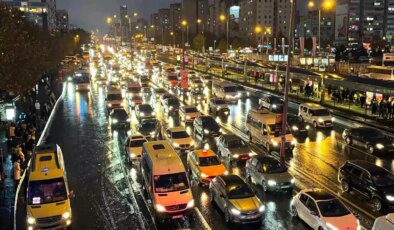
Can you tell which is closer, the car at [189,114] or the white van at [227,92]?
the car at [189,114]

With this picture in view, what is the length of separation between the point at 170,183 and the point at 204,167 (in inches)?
184

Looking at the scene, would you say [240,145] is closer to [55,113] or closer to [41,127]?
[41,127]

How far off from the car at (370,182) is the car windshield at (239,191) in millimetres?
5683

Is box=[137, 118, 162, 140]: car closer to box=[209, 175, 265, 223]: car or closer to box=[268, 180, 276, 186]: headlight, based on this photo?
box=[268, 180, 276, 186]: headlight

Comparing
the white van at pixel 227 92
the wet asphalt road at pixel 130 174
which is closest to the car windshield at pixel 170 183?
the wet asphalt road at pixel 130 174

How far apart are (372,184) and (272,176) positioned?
4.57 metres

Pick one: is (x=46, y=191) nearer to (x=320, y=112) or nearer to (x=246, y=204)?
(x=246, y=204)

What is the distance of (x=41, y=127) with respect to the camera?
37125 millimetres

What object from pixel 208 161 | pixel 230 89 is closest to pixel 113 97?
pixel 230 89

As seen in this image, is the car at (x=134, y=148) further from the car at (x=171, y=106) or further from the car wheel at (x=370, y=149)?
the car at (x=171, y=106)

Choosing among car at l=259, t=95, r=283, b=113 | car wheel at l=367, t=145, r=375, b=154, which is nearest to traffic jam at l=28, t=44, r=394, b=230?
car wheel at l=367, t=145, r=375, b=154

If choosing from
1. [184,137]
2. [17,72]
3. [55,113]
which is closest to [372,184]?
[184,137]

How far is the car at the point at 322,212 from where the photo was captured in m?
16.1

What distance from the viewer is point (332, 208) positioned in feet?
55.2
